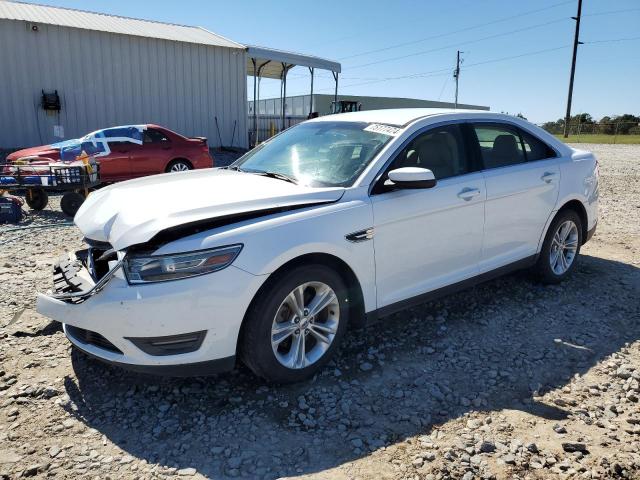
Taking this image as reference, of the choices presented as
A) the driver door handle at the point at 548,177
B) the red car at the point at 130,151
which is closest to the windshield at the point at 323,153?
the driver door handle at the point at 548,177

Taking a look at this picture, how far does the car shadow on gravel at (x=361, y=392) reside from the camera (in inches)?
101

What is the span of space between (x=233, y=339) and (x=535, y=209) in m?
3.05

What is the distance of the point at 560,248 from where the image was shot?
4.91 meters

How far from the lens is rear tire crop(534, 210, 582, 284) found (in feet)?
15.5

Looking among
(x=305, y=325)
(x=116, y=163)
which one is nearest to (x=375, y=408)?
(x=305, y=325)

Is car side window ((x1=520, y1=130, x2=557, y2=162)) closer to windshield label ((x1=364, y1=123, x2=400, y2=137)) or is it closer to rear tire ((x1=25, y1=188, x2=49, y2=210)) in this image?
windshield label ((x1=364, y1=123, x2=400, y2=137))

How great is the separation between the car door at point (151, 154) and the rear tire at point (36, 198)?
2301 millimetres

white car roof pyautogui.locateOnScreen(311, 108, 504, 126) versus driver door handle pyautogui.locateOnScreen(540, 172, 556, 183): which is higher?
white car roof pyautogui.locateOnScreen(311, 108, 504, 126)

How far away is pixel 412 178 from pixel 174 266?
5.22 ft

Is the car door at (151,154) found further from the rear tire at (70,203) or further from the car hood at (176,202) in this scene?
the car hood at (176,202)

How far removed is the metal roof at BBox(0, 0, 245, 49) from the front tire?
16.2 metres

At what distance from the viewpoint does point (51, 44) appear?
15.6 meters

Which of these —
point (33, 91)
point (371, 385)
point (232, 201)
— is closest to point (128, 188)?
point (232, 201)

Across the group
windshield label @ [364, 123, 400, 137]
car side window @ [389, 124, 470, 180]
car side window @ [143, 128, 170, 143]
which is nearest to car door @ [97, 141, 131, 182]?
car side window @ [143, 128, 170, 143]
